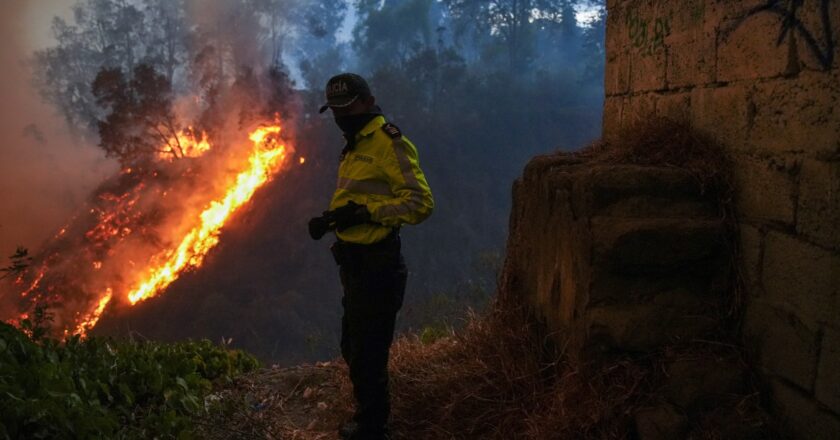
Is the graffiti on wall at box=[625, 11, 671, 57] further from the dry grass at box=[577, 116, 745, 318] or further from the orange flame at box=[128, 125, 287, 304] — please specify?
the orange flame at box=[128, 125, 287, 304]

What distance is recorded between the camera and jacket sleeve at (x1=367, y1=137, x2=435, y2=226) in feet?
10.9

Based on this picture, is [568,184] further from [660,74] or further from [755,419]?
[755,419]

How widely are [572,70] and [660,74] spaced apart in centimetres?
5006

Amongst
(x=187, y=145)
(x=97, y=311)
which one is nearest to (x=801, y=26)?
(x=97, y=311)

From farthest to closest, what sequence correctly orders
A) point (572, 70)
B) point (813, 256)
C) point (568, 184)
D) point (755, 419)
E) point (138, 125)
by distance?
point (572, 70), point (138, 125), point (568, 184), point (755, 419), point (813, 256)

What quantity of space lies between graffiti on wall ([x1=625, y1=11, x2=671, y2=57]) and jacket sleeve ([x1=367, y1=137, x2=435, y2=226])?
149 cm

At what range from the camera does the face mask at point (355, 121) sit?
3.54 m

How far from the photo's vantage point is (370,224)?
342 centimetres

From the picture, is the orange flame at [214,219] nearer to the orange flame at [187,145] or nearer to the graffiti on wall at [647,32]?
the orange flame at [187,145]

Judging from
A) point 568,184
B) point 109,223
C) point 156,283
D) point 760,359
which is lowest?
point 156,283

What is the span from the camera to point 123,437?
346 centimetres

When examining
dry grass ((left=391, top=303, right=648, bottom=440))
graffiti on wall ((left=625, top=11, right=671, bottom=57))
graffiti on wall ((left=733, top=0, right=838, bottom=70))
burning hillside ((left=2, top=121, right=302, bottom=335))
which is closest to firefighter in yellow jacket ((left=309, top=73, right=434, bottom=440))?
dry grass ((left=391, top=303, right=648, bottom=440))

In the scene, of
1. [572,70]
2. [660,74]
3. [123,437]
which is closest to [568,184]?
[660,74]

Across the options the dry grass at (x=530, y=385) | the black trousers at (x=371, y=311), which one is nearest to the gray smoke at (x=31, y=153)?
the dry grass at (x=530, y=385)
